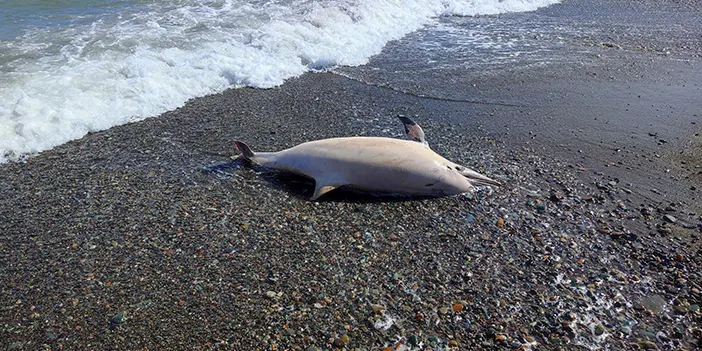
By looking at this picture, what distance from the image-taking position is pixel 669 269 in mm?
4406

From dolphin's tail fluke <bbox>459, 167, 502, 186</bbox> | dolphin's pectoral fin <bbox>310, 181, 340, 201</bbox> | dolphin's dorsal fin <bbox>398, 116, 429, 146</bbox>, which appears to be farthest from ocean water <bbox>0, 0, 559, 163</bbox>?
dolphin's tail fluke <bbox>459, 167, 502, 186</bbox>

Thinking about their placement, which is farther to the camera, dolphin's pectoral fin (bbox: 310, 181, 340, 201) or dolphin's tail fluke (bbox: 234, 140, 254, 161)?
dolphin's tail fluke (bbox: 234, 140, 254, 161)

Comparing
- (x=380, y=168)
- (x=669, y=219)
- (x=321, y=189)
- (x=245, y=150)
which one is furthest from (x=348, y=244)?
(x=669, y=219)

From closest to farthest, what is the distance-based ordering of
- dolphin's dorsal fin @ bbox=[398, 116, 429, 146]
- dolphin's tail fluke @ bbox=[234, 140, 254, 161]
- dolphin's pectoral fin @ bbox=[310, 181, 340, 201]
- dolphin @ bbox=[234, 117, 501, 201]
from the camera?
dolphin's pectoral fin @ bbox=[310, 181, 340, 201] < dolphin @ bbox=[234, 117, 501, 201] < dolphin's tail fluke @ bbox=[234, 140, 254, 161] < dolphin's dorsal fin @ bbox=[398, 116, 429, 146]

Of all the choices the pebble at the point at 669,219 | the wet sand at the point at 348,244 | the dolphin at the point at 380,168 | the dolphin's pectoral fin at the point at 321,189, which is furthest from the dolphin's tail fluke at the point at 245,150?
the pebble at the point at 669,219

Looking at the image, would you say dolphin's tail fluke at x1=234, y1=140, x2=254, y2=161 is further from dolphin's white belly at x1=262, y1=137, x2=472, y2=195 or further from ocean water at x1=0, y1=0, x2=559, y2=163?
ocean water at x1=0, y1=0, x2=559, y2=163

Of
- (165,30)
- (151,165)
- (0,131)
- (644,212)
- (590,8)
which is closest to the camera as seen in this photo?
(644,212)

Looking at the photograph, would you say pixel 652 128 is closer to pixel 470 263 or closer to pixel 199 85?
pixel 470 263

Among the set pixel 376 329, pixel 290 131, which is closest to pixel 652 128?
pixel 290 131

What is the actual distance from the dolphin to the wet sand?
0.15m

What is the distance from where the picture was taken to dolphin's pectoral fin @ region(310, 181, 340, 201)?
5.27 meters

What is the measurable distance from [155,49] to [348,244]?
22.4 feet

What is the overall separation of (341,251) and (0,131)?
4.67 metres

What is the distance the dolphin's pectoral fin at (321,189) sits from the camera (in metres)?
5.27
